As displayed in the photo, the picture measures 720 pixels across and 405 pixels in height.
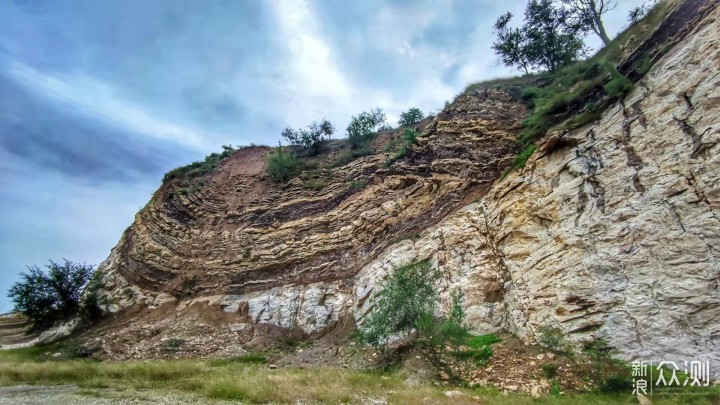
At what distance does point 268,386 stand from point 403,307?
15.1 feet

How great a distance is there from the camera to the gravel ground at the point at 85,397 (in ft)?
27.9

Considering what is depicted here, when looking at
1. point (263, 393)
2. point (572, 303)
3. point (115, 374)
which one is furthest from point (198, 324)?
point (572, 303)

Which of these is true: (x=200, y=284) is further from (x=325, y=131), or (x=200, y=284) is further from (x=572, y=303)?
(x=572, y=303)

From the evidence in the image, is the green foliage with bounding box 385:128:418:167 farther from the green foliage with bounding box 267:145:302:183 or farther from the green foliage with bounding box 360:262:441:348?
the green foliage with bounding box 360:262:441:348

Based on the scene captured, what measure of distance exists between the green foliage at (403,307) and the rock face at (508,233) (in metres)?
2.07

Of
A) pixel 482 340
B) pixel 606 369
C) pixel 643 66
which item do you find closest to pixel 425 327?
pixel 482 340

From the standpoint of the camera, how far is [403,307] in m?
11.2

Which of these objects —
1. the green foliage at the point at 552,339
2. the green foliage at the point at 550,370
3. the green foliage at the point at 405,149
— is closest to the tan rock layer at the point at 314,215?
the green foliage at the point at 405,149

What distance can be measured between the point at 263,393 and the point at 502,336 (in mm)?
7404

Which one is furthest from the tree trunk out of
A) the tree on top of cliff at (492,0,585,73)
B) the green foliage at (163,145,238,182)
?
the green foliage at (163,145,238,182)

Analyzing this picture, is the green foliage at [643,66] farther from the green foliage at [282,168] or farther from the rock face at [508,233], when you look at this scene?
the green foliage at [282,168]

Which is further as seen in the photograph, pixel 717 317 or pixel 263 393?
pixel 263 393

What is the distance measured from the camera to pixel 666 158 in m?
9.34

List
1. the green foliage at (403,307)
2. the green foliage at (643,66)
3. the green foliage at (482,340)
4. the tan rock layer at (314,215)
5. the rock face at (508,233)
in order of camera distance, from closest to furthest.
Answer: the rock face at (508,233) < the green foliage at (482,340) < the green foliage at (403,307) < the green foliage at (643,66) < the tan rock layer at (314,215)
